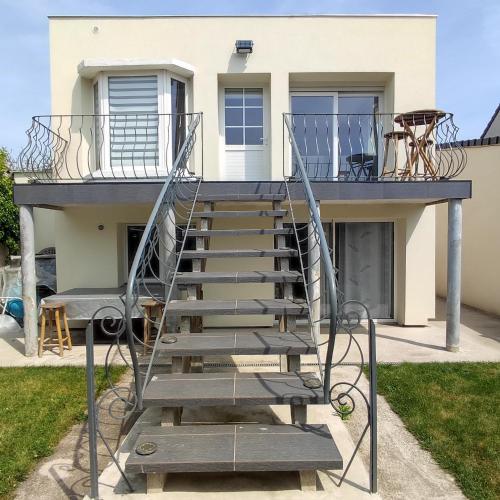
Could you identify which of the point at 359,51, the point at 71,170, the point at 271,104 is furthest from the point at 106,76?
the point at 359,51

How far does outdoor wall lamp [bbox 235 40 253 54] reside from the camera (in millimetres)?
6602

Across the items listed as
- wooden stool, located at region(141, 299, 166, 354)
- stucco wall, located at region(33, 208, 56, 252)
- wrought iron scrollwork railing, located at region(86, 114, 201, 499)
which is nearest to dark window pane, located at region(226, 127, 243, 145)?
wrought iron scrollwork railing, located at region(86, 114, 201, 499)

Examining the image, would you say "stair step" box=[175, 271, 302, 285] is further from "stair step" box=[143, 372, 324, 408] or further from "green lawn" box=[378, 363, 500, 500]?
"green lawn" box=[378, 363, 500, 500]

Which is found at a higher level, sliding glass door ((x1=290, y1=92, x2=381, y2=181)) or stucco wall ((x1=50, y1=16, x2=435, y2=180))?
stucco wall ((x1=50, y1=16, x2=435, y2=180))

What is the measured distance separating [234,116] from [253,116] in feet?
1.07

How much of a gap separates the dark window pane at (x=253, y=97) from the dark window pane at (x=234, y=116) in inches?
7.8

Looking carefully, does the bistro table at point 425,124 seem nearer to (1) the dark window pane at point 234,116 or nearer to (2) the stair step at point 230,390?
(1) the dark window pane at point 234,116

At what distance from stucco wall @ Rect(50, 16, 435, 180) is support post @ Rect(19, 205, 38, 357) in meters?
2.30

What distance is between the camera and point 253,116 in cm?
718

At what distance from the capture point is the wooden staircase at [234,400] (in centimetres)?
231

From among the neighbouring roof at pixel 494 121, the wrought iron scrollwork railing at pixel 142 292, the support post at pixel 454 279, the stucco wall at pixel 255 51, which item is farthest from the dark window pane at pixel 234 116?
the neighbouring roof at pixel 494 121

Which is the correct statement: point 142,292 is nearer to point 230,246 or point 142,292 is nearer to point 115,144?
point 230,246

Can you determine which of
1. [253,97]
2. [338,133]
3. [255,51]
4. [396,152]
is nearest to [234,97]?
[253,97]

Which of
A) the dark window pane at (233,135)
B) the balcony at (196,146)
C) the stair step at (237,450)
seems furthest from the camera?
the dark window pane at (233,135)
